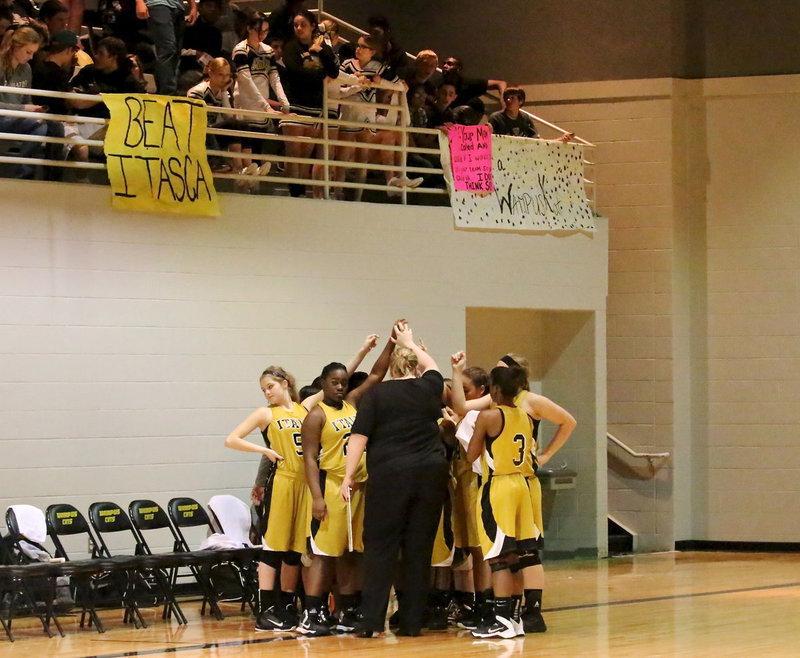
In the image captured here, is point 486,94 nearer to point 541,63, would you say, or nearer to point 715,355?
point 541,63

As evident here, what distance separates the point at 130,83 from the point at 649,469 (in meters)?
6.75

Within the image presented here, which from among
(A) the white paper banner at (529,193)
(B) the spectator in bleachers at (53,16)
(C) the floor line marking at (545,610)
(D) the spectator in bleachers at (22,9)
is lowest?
(C) the floor line marking at (545,610)

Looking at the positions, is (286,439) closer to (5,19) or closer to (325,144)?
(325,144)

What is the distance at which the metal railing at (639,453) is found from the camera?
13883mm

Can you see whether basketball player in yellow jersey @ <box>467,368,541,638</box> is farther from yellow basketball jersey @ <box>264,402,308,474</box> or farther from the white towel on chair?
the white towel on chair

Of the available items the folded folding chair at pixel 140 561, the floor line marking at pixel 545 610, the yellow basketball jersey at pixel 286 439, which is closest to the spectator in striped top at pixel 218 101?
the yellow basketball jersey at pixel 286 439

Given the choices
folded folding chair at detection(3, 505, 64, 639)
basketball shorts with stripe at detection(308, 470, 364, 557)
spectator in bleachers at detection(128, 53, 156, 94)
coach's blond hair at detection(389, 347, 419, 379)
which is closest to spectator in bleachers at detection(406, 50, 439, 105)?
spectator in bleachers at detection(128, 53, 156, 94)

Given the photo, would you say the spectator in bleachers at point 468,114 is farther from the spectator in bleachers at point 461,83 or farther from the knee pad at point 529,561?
the knee pad at point 529,561

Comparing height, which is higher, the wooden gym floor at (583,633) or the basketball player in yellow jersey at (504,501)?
the basketball player in yellow jersey at (504,501)

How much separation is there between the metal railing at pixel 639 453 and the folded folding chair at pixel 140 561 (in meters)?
5.52

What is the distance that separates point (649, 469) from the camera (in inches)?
553

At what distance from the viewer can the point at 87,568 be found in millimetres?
8383

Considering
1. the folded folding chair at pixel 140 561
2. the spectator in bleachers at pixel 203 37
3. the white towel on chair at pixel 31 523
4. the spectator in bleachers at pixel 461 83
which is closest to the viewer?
the folded folding chair at pixel 140 561

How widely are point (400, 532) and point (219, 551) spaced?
161 cm
